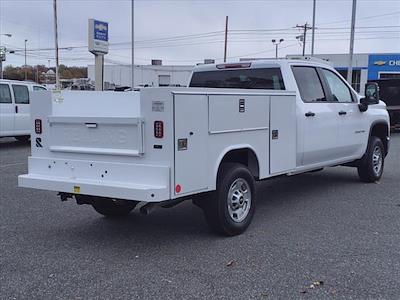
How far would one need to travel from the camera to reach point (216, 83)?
7.71m

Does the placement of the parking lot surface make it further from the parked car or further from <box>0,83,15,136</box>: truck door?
the parked car

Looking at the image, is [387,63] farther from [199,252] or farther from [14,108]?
[199,252]

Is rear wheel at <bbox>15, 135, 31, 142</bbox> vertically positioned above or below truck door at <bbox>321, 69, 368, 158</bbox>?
below

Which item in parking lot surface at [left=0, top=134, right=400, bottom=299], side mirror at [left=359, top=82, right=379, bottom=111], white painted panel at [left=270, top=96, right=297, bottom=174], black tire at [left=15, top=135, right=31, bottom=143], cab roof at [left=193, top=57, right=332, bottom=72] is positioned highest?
cab roof at [left=193, top=57, right=332, bottom=72]

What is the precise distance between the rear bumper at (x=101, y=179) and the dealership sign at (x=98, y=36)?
74.8 ft

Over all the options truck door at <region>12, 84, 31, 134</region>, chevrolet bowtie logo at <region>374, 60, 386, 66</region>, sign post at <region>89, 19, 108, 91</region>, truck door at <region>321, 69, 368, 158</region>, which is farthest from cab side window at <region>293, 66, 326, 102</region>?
chevrolet bowtie logo at <region>374, 60, 386, 66</region>

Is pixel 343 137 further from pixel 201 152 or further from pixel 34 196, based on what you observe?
pixel 34 196

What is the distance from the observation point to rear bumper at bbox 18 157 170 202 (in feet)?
16.4

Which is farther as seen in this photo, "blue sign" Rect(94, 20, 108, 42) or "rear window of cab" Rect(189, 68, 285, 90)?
"blue sign" Rect(94, 20, 108, 42)

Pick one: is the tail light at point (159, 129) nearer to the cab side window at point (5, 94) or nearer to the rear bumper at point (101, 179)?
the rear bumper at point (101, 179)

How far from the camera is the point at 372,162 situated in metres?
9.37

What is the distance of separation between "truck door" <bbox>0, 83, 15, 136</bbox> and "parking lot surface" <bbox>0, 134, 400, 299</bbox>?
7499 mm

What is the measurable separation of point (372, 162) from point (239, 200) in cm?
432

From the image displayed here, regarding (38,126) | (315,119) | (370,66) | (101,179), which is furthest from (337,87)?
(370,66)
